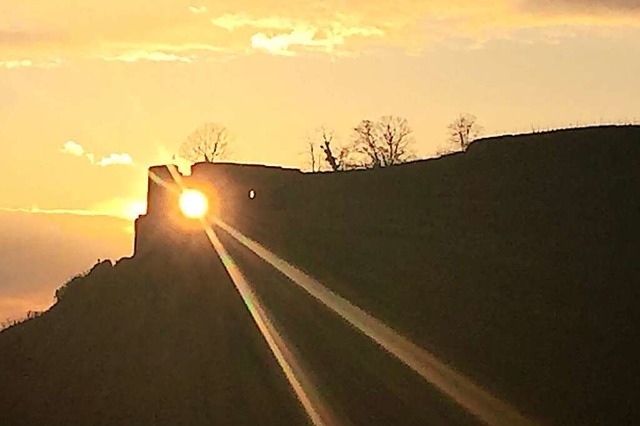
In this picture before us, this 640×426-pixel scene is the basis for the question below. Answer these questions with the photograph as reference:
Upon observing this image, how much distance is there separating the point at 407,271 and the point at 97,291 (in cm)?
1484

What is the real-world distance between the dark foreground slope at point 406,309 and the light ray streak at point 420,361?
32cm

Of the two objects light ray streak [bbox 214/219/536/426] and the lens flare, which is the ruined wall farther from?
light ray streak [bbox 214/219/536/426]

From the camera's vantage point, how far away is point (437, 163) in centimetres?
3759

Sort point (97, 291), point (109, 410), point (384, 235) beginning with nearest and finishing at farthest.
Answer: point (109, 410), point (384, 235), point (97, 291)

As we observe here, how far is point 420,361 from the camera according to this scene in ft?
94.9

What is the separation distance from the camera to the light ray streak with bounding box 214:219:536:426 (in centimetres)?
2564

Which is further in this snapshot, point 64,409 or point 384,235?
point 384,235

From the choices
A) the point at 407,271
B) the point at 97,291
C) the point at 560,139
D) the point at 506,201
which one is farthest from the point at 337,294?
the point at 97,291

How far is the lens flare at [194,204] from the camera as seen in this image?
50.1 metres

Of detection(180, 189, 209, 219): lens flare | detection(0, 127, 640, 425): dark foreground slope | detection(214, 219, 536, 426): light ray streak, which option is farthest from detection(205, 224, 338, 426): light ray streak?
detection(180, 189, 209, 219): lens flare

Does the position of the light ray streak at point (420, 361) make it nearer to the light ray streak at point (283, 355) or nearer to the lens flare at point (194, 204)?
the light ray streak at point (283, 355)

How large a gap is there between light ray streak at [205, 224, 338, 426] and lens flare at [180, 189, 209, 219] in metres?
8.17

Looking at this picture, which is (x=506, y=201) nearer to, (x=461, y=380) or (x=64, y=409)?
(x=461, y=380)

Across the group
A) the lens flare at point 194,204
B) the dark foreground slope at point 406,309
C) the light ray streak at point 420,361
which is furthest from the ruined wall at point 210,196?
the light ray streak at point 420,361
